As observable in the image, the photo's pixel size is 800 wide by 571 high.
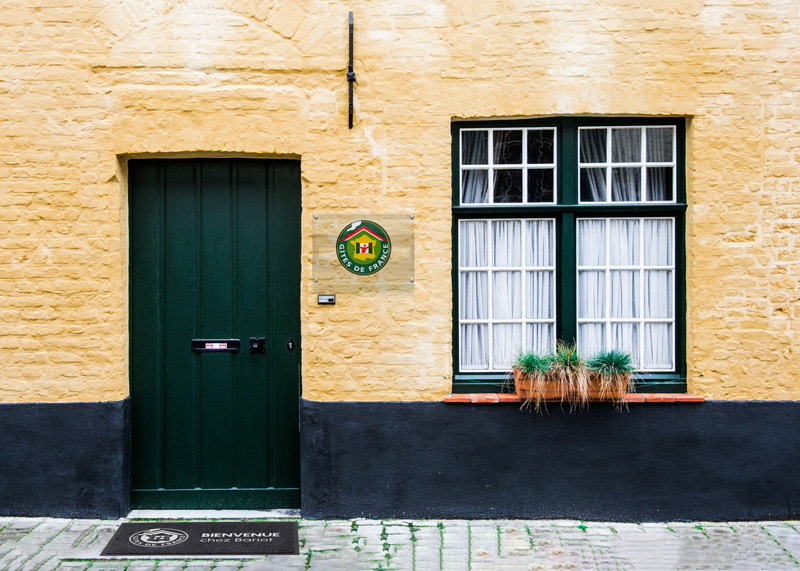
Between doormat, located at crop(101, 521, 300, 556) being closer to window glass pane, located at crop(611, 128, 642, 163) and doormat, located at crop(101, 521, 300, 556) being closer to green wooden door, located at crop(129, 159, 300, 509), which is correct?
green wooden door, located at crop(129, 159, 300, 509)

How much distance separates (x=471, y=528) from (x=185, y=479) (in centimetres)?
221

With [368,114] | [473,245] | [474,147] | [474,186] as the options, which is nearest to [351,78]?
[368,114]

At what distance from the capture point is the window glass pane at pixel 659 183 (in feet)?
16.9

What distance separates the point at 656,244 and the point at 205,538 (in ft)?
12.9

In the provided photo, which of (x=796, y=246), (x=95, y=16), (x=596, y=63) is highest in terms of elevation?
(x=95, y=16)

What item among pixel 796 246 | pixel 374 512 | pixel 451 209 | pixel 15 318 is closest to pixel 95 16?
pixel 15 318

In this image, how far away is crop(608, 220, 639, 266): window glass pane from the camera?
17.0ft

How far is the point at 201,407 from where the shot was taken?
521 centimetres

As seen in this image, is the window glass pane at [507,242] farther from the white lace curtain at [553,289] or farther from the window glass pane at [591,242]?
the window glass pane at [591,242]

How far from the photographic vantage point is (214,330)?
519 cm

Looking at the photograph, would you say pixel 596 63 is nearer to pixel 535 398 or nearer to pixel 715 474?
pixel 535 398

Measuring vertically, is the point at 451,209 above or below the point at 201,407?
above

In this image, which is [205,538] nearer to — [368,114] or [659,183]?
[368,114]

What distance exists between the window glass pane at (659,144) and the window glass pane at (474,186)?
125 centimetres
